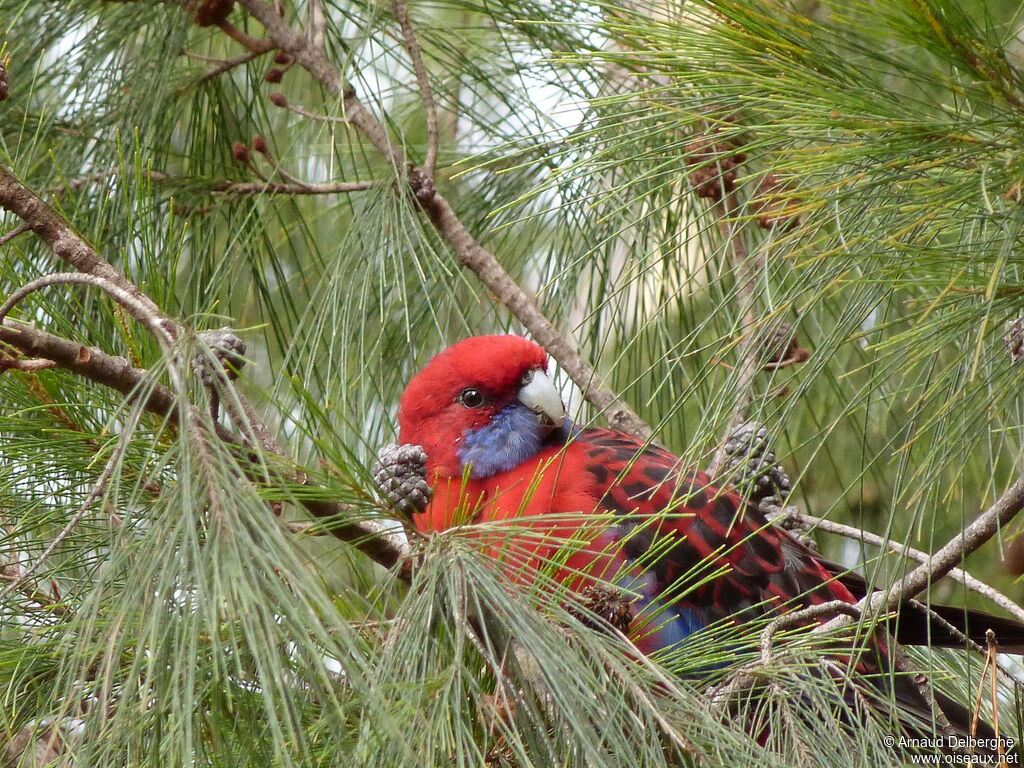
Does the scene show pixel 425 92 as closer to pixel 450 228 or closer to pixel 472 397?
pixel 450 228

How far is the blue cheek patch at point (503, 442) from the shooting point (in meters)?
1.92

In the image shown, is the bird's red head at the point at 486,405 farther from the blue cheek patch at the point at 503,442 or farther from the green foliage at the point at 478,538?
the green foliage at the point at 478,538

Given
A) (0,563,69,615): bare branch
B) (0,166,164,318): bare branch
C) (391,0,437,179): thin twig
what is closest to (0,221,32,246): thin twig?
(0,166,164,318): bare branch

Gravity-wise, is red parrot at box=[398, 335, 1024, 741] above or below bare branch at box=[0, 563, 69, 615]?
below

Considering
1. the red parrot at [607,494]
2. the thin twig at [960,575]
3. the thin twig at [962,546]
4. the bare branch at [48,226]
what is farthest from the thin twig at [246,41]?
the thin twig at [962,546]

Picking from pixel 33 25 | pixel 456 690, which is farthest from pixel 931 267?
pixel 33 25

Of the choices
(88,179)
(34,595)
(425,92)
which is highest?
(425,92)

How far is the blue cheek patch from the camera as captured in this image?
6.30 feet

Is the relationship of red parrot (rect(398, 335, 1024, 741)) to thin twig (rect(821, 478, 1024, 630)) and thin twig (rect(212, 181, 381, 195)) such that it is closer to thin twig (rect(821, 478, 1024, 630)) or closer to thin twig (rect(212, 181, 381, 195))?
thin twig (rect(212, 181, 381, 195))

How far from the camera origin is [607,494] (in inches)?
63.6

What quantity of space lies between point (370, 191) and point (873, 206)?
0.94 meters

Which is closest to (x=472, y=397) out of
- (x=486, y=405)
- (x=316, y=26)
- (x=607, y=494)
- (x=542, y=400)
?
(x=486, y=405)

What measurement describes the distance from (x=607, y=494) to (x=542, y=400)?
0.36 m

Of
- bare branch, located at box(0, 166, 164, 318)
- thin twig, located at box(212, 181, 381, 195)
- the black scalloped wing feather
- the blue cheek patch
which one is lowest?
the black scalloped wing feather
